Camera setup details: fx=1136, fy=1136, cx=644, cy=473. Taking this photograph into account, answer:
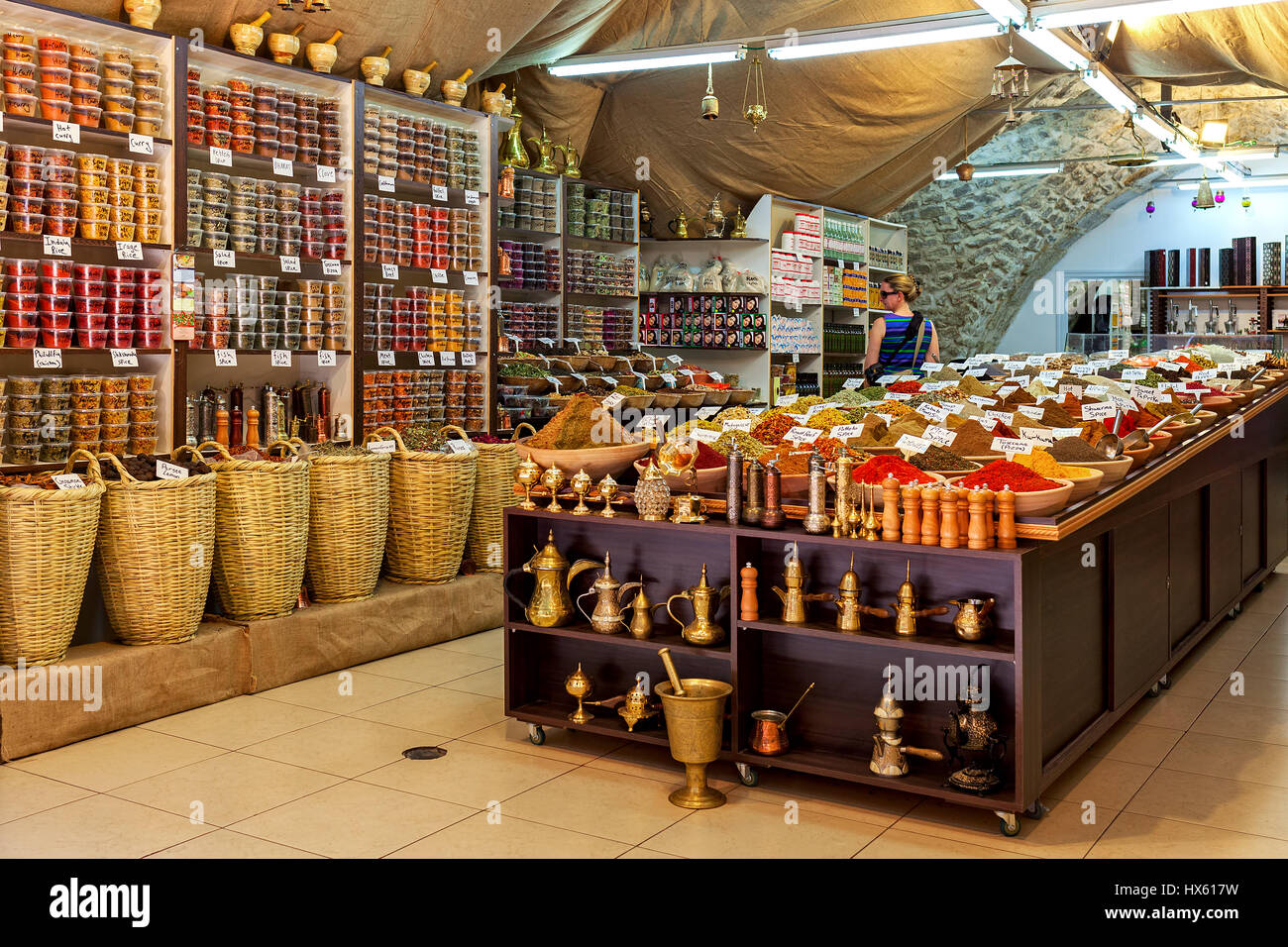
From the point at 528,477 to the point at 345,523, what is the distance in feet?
4.20

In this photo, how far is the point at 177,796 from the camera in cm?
334

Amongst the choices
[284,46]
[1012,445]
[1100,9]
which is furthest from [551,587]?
[1100,9]

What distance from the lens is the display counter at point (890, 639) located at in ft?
10.3

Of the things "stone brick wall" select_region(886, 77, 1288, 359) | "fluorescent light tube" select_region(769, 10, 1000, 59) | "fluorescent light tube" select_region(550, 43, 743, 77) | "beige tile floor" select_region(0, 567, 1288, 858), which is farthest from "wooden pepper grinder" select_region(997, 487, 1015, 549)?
"stone brick wall" select_region(886, 77, 1288, 359)

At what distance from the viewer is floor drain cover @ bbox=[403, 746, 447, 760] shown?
3746mm

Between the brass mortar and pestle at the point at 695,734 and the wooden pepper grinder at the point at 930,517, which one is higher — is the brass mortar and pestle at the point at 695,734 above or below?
below

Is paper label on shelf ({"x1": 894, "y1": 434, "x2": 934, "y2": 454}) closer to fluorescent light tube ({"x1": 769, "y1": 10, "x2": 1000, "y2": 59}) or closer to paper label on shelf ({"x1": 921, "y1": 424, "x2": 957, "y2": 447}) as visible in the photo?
paper label on shelf ({"x1": 921, "y1": 424, "x2": 957, "y2": 447})

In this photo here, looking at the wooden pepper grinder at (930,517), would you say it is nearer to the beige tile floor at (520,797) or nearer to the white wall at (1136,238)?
the beige tile floor at (520,797)

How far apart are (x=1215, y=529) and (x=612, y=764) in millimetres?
3356

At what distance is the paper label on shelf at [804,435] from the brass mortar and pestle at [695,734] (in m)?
1.04

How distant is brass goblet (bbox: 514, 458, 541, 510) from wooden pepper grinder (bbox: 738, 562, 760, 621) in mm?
891

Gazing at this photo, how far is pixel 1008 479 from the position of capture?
3.21 meters

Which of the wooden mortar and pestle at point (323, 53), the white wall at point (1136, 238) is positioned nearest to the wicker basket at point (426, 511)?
the wooden mortar and pestle at point (323, 53)
